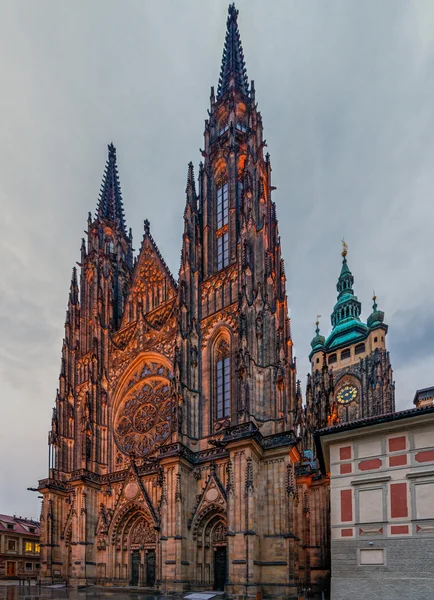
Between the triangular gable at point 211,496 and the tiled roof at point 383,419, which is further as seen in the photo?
the triangular gable at point 211,496

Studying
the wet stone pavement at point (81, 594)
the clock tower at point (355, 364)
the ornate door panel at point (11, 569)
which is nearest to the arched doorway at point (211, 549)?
the wet stone pavement at point (81, 594)

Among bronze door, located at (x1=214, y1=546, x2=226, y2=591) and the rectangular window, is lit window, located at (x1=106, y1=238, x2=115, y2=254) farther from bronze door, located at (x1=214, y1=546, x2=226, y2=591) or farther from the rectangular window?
bronze door, located at (x1=214, y1=546, x2=226, y2=591)

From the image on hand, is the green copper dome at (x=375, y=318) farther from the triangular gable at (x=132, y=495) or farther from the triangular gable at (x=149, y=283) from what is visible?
the triangular gable at (x=132, y=495)

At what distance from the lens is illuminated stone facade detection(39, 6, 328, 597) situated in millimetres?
28203

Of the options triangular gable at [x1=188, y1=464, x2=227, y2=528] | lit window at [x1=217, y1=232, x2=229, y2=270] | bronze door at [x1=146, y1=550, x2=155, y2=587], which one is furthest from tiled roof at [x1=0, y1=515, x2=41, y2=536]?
lit window at [x1=217, y1=232, x2=229, y2=270]

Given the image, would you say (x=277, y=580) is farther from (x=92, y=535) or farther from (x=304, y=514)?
(x=92, y=535)

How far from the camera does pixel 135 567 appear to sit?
33969 millimetres

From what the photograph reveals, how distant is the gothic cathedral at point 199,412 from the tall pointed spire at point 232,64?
0.23 metres

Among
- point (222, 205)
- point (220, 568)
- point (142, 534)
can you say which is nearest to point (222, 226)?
point (222, 205)

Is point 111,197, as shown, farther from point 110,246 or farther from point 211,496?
point 211,496

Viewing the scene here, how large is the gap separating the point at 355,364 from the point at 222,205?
44684 millimetres

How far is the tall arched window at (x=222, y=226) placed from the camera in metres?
38.3

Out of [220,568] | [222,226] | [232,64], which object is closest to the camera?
[220,568]

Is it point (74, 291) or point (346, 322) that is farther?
point (346, 322)
